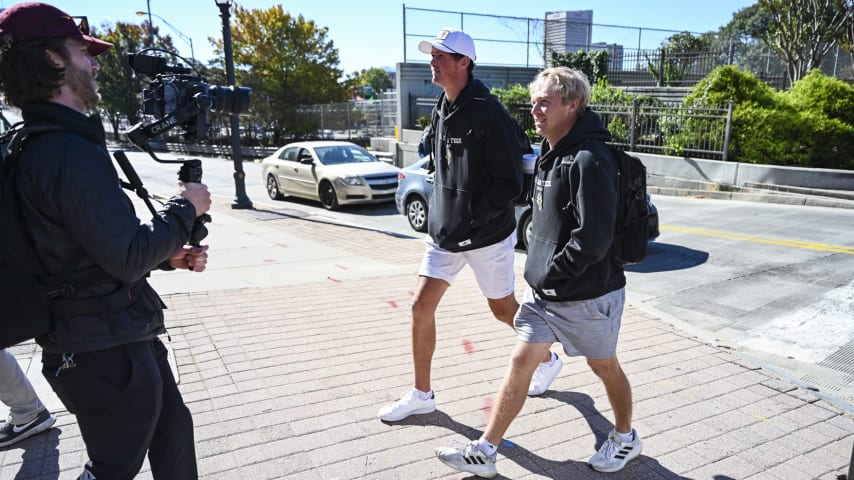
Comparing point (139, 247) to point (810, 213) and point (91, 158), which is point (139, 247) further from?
point (810, 213)

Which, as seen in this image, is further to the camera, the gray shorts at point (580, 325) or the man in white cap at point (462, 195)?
the man in white cap at point (462, 195)

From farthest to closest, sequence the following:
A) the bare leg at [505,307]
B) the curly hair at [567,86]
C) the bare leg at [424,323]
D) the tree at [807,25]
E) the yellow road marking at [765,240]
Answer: the tree at [807,25] → the yellow road marking at [765,240] → the bare leg at [505,307] → the bare leg at [424,323] → the curly hair at [567,86]

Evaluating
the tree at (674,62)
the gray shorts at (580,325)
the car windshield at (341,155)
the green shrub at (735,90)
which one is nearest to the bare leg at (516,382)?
the gray shorts at (580,325)

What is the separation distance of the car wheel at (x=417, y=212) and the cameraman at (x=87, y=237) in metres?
8.12

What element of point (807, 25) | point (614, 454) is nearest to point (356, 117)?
point (807, 25)

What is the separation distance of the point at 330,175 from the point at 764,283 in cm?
903

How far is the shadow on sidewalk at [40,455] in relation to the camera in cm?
281

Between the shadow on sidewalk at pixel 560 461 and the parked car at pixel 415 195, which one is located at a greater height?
the parked car at pixel 415 195

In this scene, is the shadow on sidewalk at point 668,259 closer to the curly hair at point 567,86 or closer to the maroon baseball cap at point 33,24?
the curly hair at point 567,86

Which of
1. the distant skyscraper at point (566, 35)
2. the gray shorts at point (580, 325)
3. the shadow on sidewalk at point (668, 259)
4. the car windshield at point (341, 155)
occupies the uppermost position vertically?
the distant skyscraper at point (566, 35)

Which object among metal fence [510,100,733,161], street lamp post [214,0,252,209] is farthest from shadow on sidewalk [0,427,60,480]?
metal fence [510,100,733,161]

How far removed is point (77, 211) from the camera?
1733mm

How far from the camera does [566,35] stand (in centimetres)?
2414

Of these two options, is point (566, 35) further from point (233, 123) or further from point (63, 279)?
point (63, 279)
